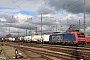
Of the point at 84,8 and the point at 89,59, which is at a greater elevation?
the point at 84,8

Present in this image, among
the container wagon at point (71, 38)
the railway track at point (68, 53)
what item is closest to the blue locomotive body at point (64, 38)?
the container wagon at point (71, 38)

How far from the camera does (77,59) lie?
19.5 m

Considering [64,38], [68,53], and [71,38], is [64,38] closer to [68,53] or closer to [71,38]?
[71,38]

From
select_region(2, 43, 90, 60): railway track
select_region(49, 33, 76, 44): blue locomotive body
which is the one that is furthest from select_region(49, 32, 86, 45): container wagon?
select_region(2, 43, 90, 60): railway track

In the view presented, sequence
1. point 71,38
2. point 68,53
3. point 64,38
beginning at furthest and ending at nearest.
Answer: point 64,38
point 71,38
point 68,53

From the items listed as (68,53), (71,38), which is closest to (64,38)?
(71,38)

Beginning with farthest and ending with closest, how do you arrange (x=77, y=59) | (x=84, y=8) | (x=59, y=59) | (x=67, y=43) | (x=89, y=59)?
(x=67, y=43), (x=84, y=8), (x=59, y=59), (x=77, y=59), (x=89, y=59)

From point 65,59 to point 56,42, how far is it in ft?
111

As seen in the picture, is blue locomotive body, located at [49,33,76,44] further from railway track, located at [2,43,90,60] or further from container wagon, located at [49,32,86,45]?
railway track, located at [2,43,90,60]

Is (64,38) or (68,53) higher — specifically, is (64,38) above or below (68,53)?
above

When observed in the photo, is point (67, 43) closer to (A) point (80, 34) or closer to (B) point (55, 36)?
(A) point (80, 34)

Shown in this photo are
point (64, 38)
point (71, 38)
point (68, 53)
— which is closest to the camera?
point (68, 53)

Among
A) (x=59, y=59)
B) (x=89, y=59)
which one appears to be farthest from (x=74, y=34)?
(x=89, y=59)

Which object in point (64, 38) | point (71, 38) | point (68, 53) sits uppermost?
point (64, 38)
